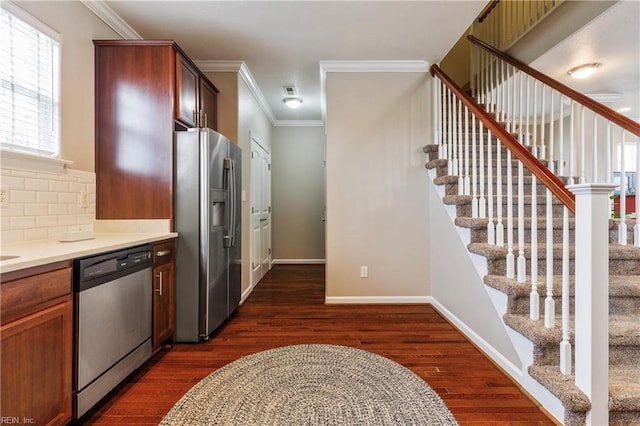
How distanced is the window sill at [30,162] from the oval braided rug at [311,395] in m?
1.64

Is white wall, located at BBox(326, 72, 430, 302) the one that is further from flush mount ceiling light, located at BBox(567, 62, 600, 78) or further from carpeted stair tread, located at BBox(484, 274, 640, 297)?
flush mount ceiling light, located at BBox(567, 62, 600, 78)

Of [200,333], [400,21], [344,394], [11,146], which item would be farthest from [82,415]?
[400,21]

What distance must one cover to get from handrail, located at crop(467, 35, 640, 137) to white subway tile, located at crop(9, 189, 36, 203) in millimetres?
3786

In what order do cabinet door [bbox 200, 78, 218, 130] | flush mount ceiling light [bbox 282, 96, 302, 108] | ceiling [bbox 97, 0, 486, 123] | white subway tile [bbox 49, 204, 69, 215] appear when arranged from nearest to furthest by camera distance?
white subway tile [bbox 49, 204, 69, 215], ceiling [bbox 97, 0, 486, 123], cabinet door [bbox 200, 78, 218, 130], flush mount ceiling light [bbox 282, 96, 302, 108]

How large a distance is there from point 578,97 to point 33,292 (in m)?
3.61

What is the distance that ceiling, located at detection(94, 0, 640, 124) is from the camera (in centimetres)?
235

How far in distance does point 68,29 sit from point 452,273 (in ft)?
11.9

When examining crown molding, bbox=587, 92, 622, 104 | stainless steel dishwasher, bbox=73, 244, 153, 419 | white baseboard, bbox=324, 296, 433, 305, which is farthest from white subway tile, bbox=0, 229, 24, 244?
crown molding, bbox=587, 92, 622, 104

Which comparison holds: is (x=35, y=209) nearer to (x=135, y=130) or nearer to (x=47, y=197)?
(x=47, y=197)

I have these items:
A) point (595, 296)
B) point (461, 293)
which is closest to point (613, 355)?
point (595, 296)

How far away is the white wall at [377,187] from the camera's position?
333 cm

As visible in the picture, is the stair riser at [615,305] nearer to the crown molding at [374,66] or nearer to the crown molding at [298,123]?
the crown molding at [374,66]

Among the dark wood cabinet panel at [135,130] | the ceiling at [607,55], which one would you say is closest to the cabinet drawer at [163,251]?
the dark wood cabinet panel at [135,130]

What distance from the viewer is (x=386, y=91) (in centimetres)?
334
